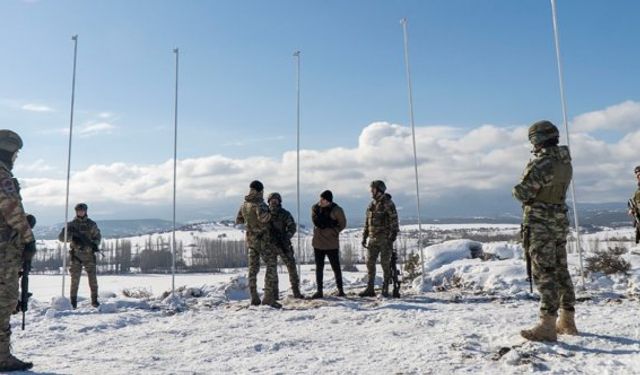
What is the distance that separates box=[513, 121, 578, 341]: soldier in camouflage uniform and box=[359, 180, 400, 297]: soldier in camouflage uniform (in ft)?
15.6

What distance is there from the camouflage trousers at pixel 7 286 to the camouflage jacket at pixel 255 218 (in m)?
4.69

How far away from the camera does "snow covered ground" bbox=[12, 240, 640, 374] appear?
4660 mm

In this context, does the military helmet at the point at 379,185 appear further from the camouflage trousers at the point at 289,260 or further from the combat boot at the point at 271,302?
the combat boot at the point at 271,302

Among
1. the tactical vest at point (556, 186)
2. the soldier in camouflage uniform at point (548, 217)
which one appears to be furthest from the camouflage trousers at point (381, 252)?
the tactical vest at point (556, 186)

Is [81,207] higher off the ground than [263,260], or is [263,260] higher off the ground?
[81,207]

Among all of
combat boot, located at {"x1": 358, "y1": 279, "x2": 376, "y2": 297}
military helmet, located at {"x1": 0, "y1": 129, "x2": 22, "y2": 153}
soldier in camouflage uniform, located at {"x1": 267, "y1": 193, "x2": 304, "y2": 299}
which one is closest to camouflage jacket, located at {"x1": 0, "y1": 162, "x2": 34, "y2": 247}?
military helmet, located at {"x1": 0, "y1": 129, "x2": 22, "y2": 153}

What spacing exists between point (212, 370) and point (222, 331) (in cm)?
205

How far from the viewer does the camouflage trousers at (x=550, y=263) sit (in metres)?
5.22

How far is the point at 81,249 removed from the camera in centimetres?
1073

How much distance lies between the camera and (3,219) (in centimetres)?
505

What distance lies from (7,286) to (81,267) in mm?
6107

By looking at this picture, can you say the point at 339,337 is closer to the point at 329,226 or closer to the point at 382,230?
the point at 382,230

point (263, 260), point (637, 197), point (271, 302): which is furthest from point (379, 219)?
point (637, 197)

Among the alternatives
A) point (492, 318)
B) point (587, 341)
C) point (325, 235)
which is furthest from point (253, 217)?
point (587, 341)
